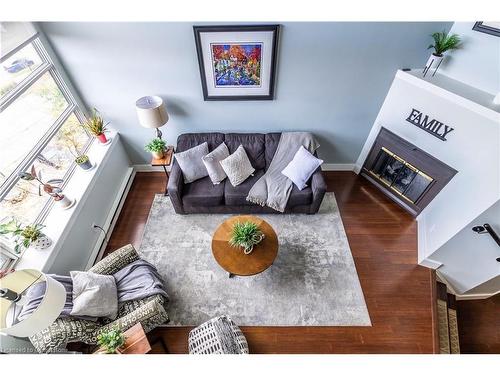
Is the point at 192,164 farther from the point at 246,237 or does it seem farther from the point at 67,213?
the point at 67,213

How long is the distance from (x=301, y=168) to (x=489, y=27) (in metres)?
2.25

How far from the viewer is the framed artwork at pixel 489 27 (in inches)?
91.1

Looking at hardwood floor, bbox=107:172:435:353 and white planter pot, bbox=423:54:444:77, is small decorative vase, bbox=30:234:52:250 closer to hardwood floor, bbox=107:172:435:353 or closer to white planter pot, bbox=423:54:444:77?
hardwood floor, bbox=107:172:435:353

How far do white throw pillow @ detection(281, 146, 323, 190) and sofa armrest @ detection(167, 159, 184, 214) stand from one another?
138 centimetres

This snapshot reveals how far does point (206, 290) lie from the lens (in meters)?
2.81

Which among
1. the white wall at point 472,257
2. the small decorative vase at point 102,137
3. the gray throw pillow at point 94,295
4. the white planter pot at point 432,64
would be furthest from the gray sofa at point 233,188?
the white planter pot at point 432,64

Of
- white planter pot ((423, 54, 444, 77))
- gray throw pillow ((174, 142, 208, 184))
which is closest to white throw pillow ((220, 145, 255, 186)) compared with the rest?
gray throw pillow ((174, 142, 208, 184))

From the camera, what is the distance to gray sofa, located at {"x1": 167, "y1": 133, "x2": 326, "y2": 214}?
10.4 ft

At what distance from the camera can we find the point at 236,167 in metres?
3.27

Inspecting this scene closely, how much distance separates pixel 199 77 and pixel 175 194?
152 cm

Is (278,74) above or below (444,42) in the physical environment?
below

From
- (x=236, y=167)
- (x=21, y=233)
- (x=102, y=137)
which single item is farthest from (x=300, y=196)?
(x=21, y=233)

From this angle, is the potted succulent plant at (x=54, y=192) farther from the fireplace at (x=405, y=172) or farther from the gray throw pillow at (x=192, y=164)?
the fireplace at (x=405, y=172)

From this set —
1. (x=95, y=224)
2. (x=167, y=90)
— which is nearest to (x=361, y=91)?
(x=167, y=90)
